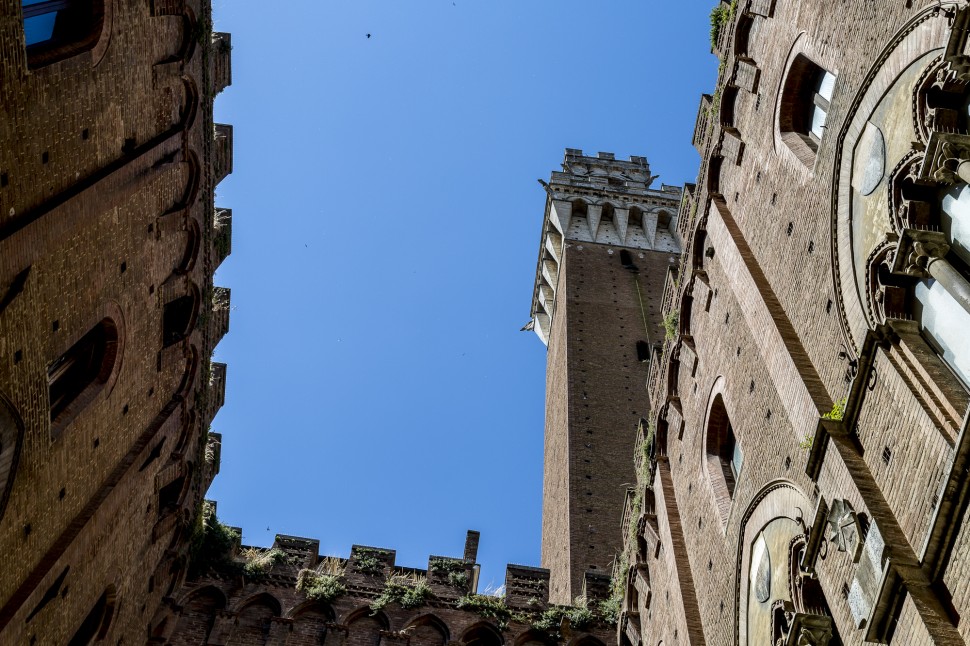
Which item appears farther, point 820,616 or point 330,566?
point 330,566

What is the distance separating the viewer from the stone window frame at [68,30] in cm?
927

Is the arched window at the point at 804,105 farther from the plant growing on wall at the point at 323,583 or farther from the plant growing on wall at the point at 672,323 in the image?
the plant growing on wall at the point at 323,583

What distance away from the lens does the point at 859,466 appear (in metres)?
7.27

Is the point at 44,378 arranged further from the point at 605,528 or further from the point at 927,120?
the point at 605,528

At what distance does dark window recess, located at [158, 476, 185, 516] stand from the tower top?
27.3m

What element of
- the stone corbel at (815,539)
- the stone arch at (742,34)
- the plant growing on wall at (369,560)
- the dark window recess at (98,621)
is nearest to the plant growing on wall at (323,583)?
the plant growing on wall at (369,560)

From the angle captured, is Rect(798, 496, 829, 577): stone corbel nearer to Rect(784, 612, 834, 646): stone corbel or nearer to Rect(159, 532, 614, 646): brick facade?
Rect(784, 612, 834, 646): stone corbel

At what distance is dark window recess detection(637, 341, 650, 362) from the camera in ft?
107

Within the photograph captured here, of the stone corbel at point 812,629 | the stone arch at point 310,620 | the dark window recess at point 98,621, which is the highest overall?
the stone arch at point 310,620

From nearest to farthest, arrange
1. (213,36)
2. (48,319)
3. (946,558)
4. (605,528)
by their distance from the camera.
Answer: (946,558), (48,319), (213,36), (605,528)

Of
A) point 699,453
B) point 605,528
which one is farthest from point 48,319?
point 605,528

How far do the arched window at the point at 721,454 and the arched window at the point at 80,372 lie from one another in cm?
796

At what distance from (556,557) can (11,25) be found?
20576 mm

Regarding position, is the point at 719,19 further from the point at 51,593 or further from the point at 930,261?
the point at 51,593
